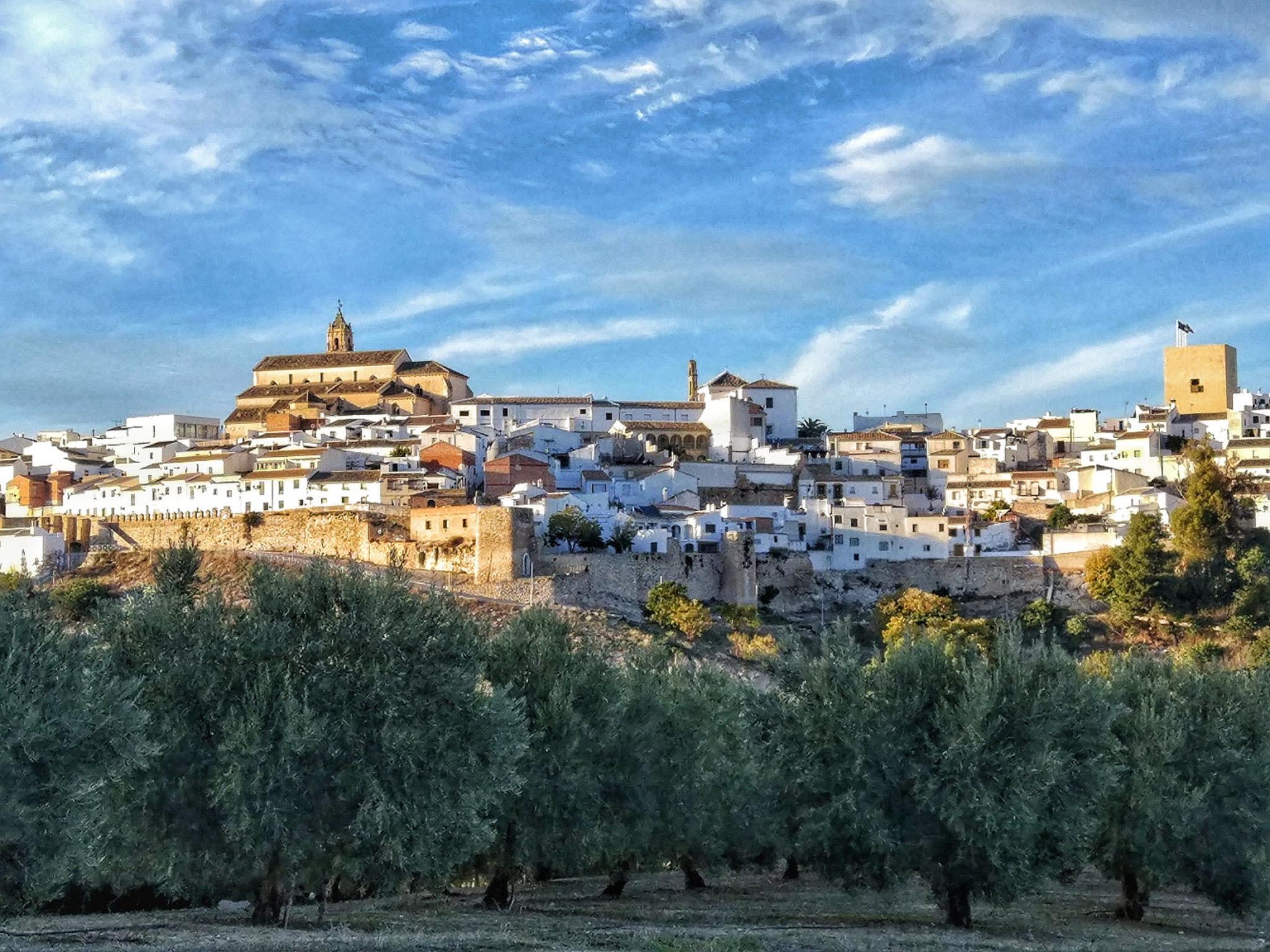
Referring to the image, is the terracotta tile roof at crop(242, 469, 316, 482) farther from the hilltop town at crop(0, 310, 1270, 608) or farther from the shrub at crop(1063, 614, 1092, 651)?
the shrub at crop(1063, 614, 1092, 651)

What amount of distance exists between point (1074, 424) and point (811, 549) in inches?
1012

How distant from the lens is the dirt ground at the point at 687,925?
2194 centimetres

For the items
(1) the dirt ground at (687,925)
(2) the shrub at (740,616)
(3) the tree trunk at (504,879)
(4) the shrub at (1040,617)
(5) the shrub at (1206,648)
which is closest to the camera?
(1) the dirt ground at (687,925)

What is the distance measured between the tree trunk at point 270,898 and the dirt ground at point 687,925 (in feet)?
0.88

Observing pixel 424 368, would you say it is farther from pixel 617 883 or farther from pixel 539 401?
pixel 617 883

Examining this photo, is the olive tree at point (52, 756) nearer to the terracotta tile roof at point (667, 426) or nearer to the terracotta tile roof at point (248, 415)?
the terracotta tile roof at point (667, 426)

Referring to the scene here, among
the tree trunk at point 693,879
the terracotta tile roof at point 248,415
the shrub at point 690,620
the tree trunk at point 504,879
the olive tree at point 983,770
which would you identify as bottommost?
the tree trunk at point 693,879

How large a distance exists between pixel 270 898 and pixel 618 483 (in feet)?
171

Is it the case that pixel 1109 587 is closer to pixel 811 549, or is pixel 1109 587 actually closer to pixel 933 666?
pixel 811 549

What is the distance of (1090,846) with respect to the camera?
2759 cm

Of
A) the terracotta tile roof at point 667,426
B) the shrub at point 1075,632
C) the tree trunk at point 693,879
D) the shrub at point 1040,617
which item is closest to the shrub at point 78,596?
the terracotta tile roof at point 667,426

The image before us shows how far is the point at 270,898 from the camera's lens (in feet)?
78.2

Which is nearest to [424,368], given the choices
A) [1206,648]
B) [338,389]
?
[338,389]

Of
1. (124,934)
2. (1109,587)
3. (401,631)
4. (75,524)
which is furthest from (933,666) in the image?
(75,524)
